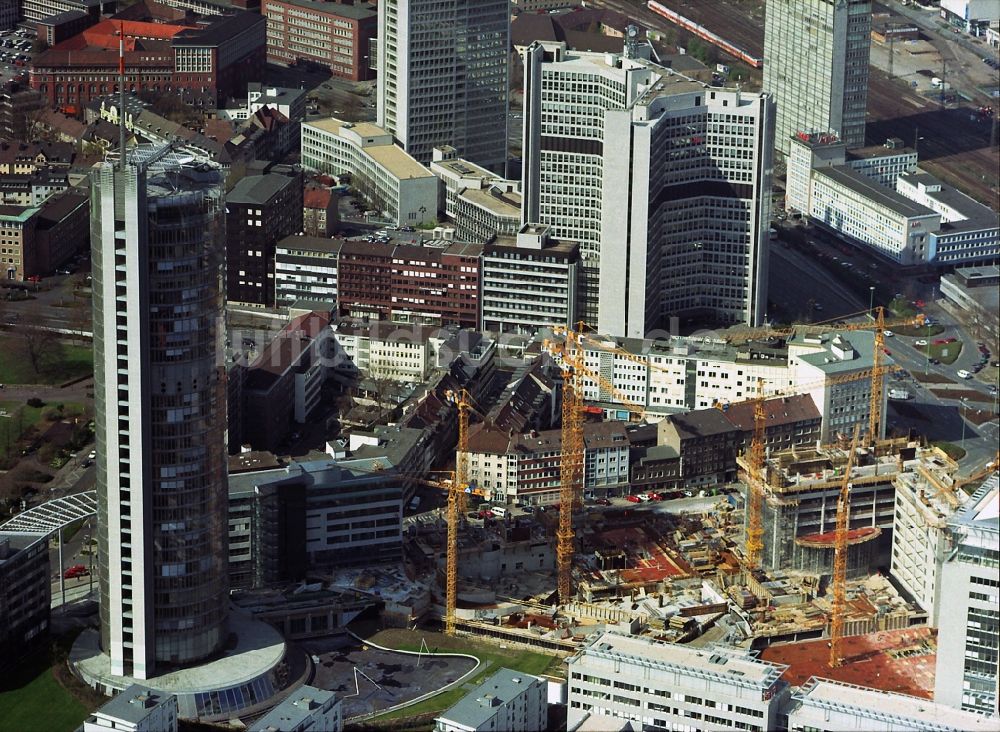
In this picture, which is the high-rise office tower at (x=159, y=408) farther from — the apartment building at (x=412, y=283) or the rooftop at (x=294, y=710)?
the apartment building at (x=412, y=283)

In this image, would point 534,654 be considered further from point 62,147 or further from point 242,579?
point 62,147

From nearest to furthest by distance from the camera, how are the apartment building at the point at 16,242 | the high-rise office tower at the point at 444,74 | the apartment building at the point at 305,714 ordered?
the apartment building at the point at 305,714, the apartment building at the point at 16,242, the high-rise office tower at the point at 444,74

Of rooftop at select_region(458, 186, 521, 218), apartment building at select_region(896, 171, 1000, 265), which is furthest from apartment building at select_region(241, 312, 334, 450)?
apartment building at select_region(896, 171, 1000, 265)

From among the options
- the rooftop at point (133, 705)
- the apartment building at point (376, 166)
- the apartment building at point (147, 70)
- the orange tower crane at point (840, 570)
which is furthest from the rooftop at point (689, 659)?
the apartment building at point (147, 70)

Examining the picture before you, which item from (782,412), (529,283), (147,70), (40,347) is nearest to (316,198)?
(529,283)

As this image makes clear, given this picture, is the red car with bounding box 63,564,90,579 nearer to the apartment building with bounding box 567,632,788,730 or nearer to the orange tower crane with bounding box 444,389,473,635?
the orange tower crane with bounding box 444,389,473,635

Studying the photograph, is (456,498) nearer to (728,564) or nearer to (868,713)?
(728,564)
